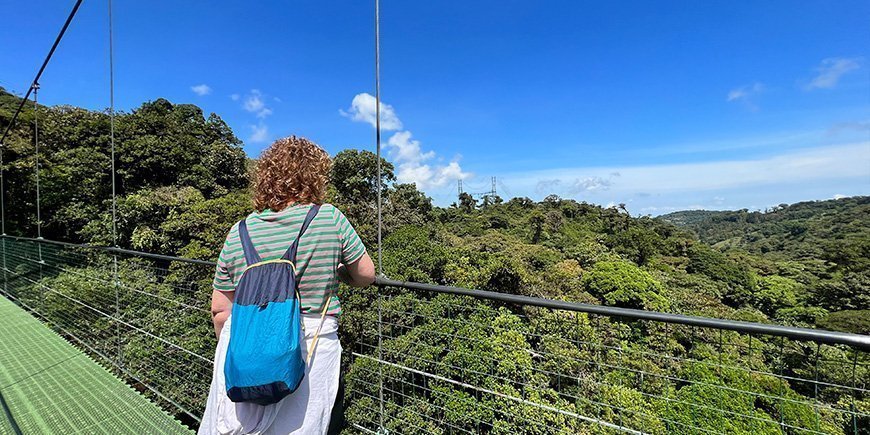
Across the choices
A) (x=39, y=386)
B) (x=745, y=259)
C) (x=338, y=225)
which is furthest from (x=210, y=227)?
(x=745, y=259)

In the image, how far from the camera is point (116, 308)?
2.54m

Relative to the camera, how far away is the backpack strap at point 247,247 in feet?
3.35

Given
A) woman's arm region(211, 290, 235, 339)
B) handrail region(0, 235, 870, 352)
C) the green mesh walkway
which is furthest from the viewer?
the green mesh walkway

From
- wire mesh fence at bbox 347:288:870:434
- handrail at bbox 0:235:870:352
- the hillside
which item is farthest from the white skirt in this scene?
the hillside

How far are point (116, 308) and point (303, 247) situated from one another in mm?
2345

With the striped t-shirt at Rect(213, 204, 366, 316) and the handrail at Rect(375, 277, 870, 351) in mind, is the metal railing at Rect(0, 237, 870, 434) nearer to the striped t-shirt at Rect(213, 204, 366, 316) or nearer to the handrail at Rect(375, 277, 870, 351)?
the handrail at Rect(375, 277, 870, 351)

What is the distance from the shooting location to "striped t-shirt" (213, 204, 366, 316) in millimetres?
1033

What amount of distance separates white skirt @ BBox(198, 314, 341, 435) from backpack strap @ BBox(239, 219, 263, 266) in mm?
196

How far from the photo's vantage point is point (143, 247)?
13.0 metres

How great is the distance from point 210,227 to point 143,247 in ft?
7.17

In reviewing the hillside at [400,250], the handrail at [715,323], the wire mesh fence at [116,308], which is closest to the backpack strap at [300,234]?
the handrail at [715,323]

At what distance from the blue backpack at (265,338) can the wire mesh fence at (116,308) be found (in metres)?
1.59

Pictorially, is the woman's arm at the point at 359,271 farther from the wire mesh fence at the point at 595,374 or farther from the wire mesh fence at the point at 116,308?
the wire mesh fence at the point at 116,308

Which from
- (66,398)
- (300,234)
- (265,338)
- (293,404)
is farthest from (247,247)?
(66,398)
